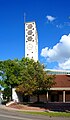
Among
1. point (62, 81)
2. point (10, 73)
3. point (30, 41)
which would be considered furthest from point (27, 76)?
point (30, 41)

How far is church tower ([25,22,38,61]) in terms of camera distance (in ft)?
546

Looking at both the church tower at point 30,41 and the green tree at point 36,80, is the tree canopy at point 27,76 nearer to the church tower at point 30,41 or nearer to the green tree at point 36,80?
the green tree at point 36,80

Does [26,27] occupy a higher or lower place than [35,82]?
higher

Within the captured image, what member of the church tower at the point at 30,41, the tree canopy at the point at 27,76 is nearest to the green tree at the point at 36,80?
the tree canopy at the point at 27,76

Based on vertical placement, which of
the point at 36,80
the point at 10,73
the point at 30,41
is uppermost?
the point at 30,41

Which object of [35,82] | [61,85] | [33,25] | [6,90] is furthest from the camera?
[33,25]

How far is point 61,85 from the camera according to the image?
209ft

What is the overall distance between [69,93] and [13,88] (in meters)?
11.7

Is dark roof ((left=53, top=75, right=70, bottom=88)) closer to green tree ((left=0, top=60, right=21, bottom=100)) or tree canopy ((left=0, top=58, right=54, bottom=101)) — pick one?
tree canopy ((left=0, top=58, right=54, bottom=101))

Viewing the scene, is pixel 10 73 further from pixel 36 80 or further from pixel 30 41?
pixel 30 41

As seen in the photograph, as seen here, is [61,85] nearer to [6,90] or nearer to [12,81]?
[12,81]

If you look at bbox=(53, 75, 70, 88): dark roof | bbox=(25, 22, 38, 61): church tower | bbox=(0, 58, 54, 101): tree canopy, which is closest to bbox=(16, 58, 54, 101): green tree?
bbox=(0, 58, 54, 101): tree canopy

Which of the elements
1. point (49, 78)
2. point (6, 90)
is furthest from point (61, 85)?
point (6, 90)

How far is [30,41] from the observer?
560 ft
